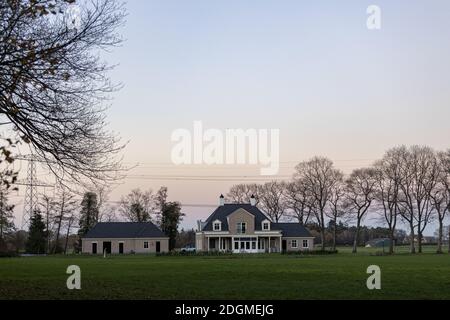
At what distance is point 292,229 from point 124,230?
28.8 metres

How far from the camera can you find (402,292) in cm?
1897

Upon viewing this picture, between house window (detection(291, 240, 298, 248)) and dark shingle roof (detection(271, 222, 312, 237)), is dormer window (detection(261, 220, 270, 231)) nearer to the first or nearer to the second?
dark shingle roof (detection(271, 222, 312, 237))

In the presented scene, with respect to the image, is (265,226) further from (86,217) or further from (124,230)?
(86,217)

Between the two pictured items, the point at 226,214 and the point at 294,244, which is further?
the point at 294,244

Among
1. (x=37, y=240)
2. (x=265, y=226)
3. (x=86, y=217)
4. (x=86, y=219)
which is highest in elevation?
(x=86, y=217)

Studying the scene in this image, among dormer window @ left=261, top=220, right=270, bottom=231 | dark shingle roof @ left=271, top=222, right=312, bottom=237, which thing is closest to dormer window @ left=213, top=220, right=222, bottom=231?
dormer window @ left=261, top=220, right=270, bottom=231

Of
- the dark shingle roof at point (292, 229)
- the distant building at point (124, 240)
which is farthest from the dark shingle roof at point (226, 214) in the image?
the distant building at point (124, 240)

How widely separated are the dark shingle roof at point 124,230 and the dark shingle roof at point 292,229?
19968mm

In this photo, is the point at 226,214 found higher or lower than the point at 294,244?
higher

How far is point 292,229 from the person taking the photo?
9869 centimetres

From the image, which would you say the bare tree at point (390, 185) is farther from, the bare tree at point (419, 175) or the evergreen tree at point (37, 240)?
the evergreen tree at point (37, 240)

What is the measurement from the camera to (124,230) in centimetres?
9938

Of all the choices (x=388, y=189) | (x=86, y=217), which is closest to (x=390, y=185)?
(x=388, y=189)
